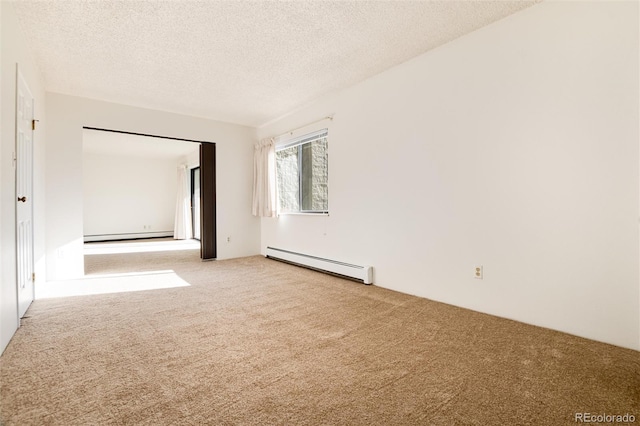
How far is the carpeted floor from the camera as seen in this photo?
4.45ft

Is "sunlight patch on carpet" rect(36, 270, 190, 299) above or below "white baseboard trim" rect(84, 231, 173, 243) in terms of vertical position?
below

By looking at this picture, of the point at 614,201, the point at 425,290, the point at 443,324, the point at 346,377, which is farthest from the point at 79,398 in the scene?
the point at 614,201

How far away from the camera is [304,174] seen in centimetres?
471

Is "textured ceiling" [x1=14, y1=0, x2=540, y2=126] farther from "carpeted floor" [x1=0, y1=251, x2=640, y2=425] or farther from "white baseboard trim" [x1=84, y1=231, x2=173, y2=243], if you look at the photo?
"white baseboard trim" [x1=84, y1=231, x2=173, y2=243]

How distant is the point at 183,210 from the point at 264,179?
4.55m

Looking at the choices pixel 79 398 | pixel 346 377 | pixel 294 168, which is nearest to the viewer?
pixel 79 398

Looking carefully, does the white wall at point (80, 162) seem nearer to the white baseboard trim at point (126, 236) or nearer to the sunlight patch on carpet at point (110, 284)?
the sunlight patch on carpet at point (110, 284)

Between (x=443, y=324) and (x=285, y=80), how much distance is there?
10.1 ft

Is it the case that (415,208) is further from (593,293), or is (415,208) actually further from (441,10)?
(441,10)

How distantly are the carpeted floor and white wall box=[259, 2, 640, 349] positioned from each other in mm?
336

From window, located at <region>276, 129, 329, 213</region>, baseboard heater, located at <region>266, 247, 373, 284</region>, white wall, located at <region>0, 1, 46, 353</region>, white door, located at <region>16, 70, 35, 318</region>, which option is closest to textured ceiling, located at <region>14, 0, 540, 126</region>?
white wall, located at <region>0, 1, 46, 353</region>

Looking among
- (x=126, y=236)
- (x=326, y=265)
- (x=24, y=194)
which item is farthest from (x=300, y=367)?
(x=126, y=236)

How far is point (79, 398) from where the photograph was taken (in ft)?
4.76

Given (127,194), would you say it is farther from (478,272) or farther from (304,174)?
(478,272)
